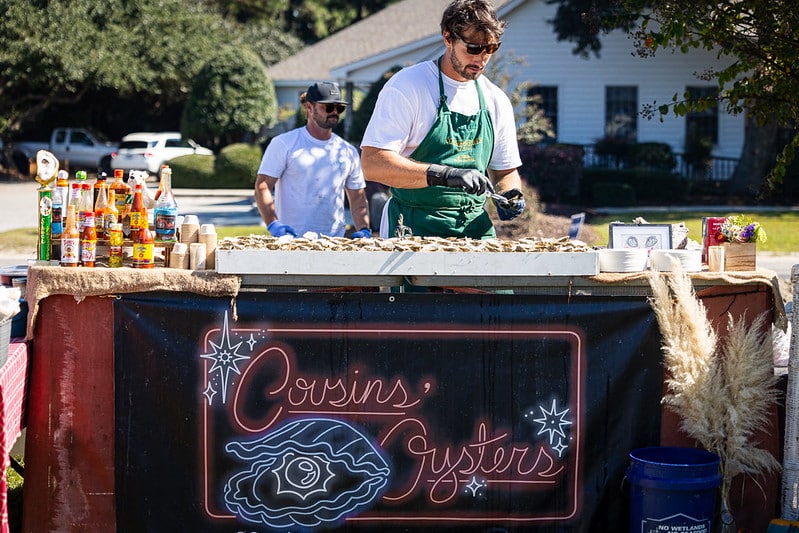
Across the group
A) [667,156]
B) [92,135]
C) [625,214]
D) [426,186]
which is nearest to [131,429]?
[426,186]

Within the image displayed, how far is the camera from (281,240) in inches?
166

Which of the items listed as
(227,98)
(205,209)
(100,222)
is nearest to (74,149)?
(227,98)

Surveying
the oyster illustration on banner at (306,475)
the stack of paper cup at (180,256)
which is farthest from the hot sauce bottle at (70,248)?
the oyster illustration on banner at (306,475)

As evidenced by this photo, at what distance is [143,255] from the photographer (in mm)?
4180

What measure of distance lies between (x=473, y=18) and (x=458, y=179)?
689 millimetres

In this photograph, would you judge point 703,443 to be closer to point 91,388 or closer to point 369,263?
point 369,263

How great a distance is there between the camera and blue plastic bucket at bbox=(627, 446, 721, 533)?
3.97m

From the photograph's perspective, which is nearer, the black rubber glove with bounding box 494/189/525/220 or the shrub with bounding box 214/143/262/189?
the black rubber glove with bounding box 494/189/525/220

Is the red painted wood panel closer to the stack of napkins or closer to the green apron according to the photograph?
the stack of napkins

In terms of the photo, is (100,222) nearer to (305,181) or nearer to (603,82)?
(305,181)

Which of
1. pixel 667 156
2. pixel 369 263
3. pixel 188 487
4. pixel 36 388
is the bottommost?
→ pixel 188 487

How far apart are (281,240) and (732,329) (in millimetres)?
1836

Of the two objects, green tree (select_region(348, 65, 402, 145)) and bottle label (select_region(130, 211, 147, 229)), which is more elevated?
green tree (select_region(348, 65, 402, 145))

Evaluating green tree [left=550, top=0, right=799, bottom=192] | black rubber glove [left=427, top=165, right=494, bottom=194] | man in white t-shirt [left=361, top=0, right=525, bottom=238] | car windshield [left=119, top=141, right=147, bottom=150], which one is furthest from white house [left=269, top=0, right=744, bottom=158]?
black rubber glove [left=427, top=165, right=494, bottom=194]
